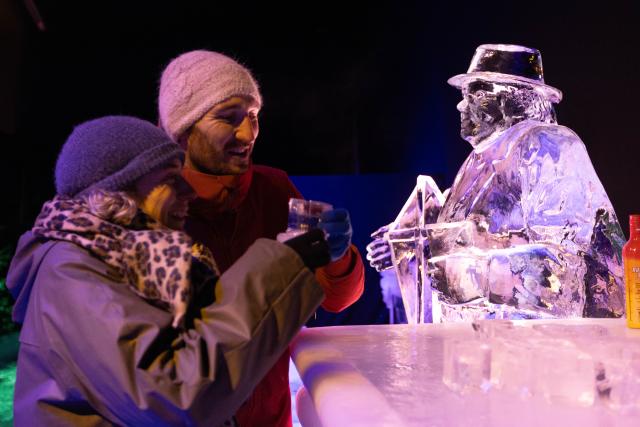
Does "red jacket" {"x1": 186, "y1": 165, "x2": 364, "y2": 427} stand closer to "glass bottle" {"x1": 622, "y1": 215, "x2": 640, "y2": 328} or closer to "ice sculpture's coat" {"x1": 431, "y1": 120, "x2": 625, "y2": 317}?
"ice sculpture's coat" {"x1": 431, "y1": 120, "x2": 625, "y2": 317}

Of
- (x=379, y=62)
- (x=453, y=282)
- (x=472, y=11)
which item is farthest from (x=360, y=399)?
(x=379, y=62)

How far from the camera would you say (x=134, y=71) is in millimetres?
5895

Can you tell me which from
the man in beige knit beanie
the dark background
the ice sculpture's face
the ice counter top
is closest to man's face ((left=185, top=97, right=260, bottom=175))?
the man in beige knit beanie

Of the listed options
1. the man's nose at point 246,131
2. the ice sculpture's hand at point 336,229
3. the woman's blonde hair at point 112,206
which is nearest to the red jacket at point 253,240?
the man's nose at point 246,131

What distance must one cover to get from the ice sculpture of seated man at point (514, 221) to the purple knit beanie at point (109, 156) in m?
0.94

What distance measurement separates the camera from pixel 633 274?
56.7 inches

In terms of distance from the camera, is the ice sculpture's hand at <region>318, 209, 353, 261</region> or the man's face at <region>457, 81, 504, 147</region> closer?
the ice sculpture's hand at <region>318, 209, 353, 261</region>

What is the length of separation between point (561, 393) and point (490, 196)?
43.5 inches

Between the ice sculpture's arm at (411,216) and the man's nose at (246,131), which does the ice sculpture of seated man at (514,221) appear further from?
the man's nose at (246,131)

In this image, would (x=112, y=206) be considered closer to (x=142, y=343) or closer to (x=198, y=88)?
(x=142, y=343)

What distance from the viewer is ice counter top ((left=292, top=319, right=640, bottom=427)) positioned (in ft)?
2.59

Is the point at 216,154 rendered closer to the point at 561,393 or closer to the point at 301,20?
the point at 561,393

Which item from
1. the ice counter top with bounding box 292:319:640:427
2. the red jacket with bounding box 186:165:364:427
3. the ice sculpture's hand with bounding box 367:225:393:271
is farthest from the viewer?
the ice sculpture's hand with bounding box 367:225:393:271

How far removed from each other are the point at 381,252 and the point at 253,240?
1.66 feet
